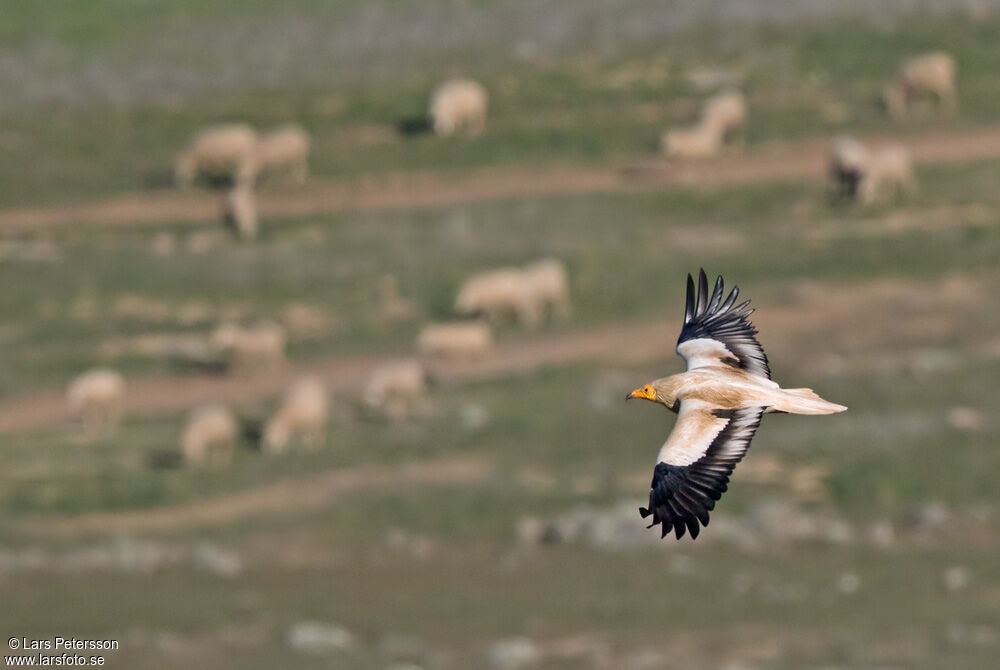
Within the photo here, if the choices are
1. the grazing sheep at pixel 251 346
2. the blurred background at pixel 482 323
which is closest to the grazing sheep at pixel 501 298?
the blurred background at pixel 482 323

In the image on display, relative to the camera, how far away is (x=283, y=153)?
59688 millimetres

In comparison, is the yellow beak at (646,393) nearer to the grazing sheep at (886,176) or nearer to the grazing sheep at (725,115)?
the grazing sheep at (886,176)

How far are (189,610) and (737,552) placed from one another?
10637 mm

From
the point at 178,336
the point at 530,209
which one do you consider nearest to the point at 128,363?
the point at 178,336

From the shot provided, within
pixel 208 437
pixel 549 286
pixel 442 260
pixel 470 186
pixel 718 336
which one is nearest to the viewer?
pixel 718 336

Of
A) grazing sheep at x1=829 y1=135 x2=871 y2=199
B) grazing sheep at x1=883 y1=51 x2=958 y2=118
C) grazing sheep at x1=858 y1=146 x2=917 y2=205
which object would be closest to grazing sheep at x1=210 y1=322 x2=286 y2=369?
grazing sheep at x1=829 y1=135 x2=871 y2=199

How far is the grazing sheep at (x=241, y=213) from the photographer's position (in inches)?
2256

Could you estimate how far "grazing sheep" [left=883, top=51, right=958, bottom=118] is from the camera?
203ft

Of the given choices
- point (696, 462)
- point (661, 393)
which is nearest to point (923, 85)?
point (661, 393)

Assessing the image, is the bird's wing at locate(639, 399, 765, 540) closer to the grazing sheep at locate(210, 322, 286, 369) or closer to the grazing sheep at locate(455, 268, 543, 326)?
the grazing sheep at locate(210, 322, 286, 369)

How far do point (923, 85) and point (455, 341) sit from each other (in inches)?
814

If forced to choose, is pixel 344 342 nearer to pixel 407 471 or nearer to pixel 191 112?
pixel 407 471

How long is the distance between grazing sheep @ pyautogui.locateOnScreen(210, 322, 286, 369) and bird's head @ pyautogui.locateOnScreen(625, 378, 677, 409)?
29862 millimetres

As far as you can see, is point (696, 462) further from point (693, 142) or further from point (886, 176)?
point (693, 142)
